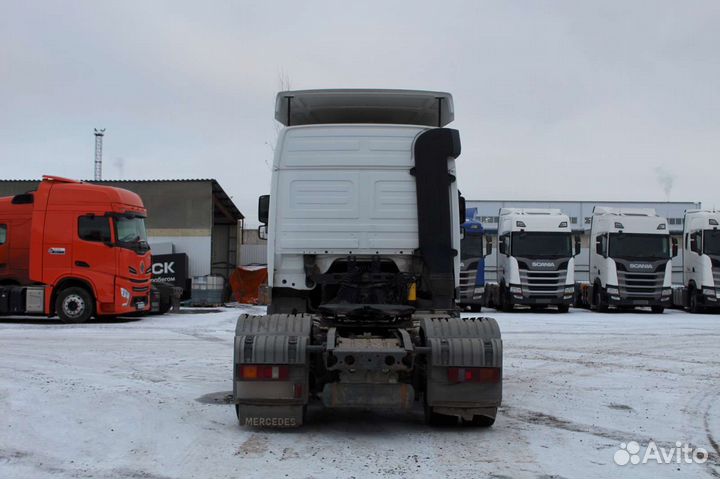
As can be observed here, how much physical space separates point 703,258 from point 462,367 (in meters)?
23.5

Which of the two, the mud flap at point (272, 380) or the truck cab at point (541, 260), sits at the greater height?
the truck cab at point (541, 260)

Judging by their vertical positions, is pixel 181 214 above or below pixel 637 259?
above

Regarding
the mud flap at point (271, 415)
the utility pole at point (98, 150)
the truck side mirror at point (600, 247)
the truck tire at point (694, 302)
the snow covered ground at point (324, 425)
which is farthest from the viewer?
the utility pole at point (98, 150)

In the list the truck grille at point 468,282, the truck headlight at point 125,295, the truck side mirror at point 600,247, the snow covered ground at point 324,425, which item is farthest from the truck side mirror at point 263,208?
the truck side mirror at point 600,247

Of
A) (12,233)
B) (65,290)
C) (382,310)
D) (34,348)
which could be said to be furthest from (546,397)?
(12,233)

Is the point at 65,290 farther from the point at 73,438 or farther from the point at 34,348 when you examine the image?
the point at 73,438

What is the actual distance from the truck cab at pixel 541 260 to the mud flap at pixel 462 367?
1995 cm

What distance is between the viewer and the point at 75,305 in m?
20.1

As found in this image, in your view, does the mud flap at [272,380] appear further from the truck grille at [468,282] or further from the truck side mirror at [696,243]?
the truck side mirror at [696,243]

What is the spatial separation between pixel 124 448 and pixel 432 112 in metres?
5.26

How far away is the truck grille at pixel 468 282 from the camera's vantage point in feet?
87.9

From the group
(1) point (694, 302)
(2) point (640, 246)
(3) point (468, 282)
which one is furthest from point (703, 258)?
(3) point (468, 282)

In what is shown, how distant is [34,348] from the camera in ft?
45.8

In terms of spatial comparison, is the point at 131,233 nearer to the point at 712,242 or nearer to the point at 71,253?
the point at 71,253
